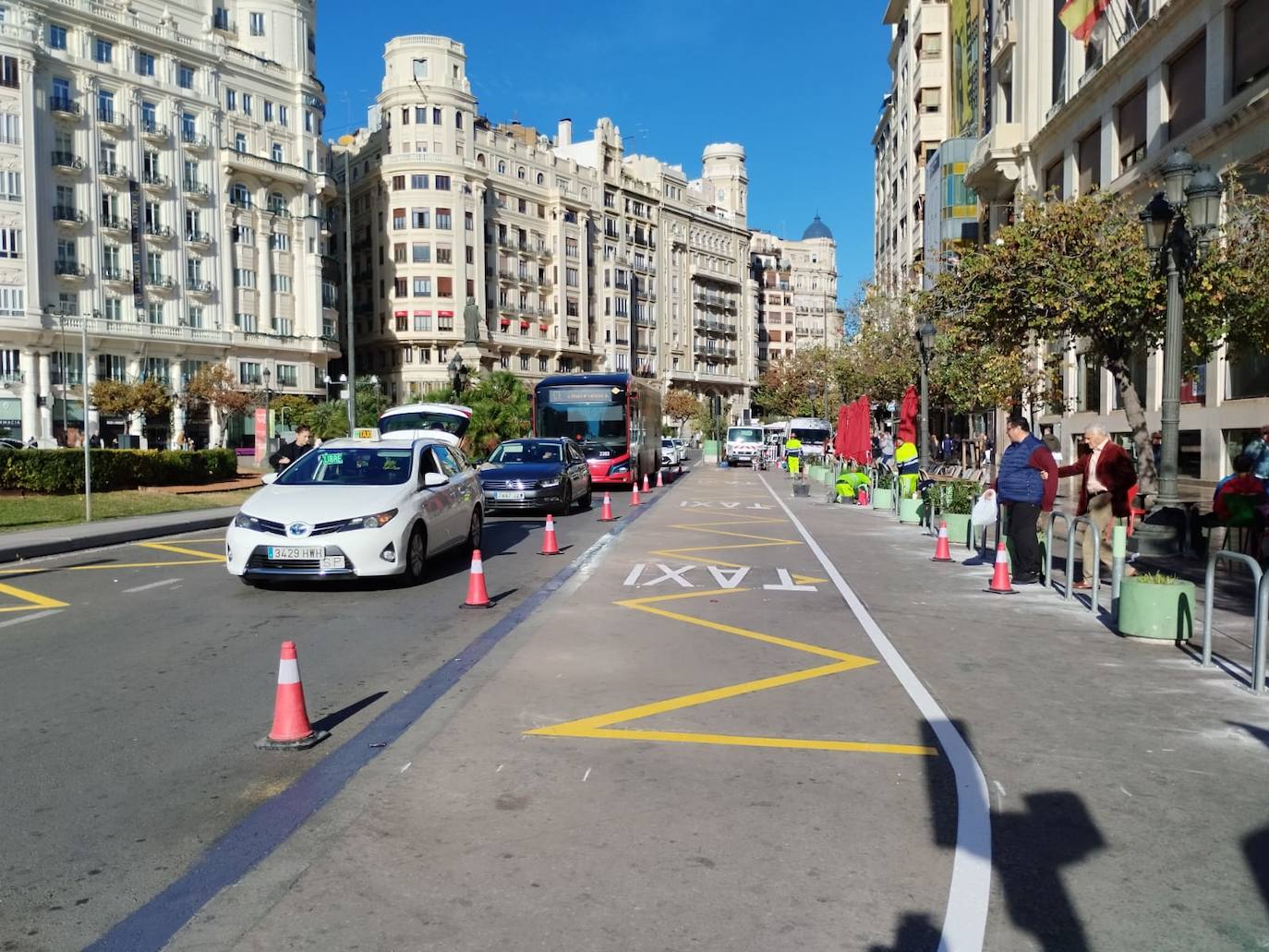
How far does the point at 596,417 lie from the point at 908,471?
10655 millimetres

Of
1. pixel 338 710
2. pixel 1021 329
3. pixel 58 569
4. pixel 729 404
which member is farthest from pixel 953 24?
pixel 729 404

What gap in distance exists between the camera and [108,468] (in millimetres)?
24594

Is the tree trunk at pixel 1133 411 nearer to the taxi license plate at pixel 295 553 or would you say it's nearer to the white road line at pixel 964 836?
the white road line at pixel 964 836

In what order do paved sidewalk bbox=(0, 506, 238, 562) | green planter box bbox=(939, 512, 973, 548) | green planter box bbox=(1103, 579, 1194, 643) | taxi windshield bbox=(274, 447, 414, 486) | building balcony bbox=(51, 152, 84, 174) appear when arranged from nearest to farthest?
green planter box bbox=(1103, 579, 1194, 643), taxi windshield bbox=(274, 447, 414, 486), paved sidewalk bbox=(0, 506, 238, 562), green planter box bbox=(939, 512, 973, 548), building balcony bbox=(51, 152, 84, 174)

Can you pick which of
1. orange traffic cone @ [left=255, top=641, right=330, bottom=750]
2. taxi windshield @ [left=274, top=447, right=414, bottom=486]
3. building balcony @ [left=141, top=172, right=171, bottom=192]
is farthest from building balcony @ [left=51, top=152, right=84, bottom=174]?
orange traffic cone @ [left=255, top=641, right=330, bottom=750]

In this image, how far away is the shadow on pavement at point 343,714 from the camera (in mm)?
5903

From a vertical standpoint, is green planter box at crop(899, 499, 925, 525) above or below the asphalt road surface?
above

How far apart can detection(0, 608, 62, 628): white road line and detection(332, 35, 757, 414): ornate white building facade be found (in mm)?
71360

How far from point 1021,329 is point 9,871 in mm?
16810

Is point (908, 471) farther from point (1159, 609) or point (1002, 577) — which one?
point (1159, 609)

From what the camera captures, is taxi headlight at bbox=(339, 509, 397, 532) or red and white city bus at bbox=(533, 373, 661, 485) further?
red and white city bus at bbox=(533, 373, 661, 485)

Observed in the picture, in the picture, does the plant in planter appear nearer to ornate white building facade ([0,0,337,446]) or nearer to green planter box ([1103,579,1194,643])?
green planter box ([1103,579,1194,643])

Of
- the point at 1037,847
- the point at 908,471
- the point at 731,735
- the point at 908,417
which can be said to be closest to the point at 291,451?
the point at 731,735

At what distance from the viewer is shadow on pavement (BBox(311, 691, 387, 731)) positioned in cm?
590
